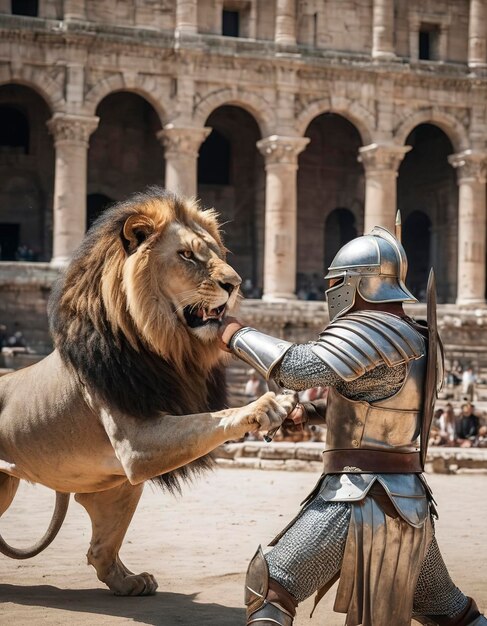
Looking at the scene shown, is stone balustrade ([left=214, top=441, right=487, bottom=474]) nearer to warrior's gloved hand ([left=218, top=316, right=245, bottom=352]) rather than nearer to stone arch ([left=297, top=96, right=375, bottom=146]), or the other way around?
warrior's gloved hand ([left=218, top=316, right=245, bottom=352])

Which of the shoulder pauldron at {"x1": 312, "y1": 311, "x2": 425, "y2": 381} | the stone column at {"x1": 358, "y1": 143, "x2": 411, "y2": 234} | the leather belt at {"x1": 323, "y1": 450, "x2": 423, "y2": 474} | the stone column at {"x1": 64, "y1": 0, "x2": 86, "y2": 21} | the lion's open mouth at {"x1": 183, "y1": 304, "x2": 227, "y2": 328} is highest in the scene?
the stone column at {"x1": 64, "y1": 0, "x2": 86, "y2": 21}

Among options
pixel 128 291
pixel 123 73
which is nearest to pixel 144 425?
pixel 128 291

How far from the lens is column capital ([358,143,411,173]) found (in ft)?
114

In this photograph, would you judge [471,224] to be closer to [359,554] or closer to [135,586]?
[135,586]

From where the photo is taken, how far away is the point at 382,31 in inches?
1382

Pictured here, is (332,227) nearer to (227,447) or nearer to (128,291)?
(227,447)

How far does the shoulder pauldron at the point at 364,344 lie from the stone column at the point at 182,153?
27.9 meters

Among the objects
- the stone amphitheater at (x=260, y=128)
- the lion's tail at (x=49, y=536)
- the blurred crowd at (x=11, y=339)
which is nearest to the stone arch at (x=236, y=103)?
the stone amphitheater at (x=260, y=128)

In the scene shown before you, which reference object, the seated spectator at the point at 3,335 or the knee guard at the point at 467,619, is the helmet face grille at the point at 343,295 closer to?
the knee guard at the point at 467,619

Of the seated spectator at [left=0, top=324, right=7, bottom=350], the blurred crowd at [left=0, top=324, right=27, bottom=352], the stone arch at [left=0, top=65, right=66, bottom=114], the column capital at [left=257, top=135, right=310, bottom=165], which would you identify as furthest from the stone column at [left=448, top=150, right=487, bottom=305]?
the seated spectator at [left=0, top=324, right=7, bottom=350]

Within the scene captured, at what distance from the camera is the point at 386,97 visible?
3506 cm

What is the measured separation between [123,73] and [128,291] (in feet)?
90.8

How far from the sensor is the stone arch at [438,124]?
116 ft

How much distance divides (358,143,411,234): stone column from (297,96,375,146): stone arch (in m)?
0.52
